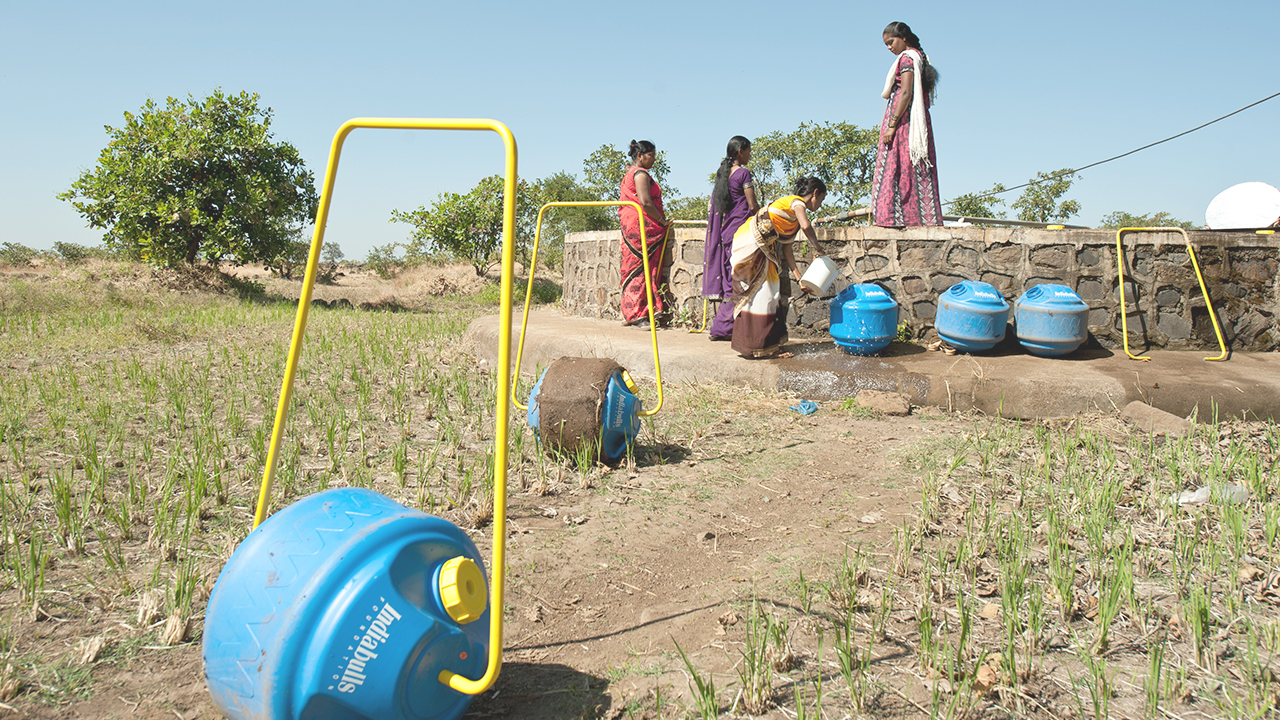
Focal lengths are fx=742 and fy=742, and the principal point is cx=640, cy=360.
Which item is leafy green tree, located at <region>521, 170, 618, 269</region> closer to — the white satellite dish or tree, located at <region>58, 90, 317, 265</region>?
tree, located at <region>58, 90, 317, 265</region>

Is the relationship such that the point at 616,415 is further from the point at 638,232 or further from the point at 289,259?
the point at 289,259

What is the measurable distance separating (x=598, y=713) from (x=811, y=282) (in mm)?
4087

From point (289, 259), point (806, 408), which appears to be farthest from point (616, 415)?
point (289, 259)

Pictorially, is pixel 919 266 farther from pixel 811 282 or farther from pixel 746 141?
pixel 746 141

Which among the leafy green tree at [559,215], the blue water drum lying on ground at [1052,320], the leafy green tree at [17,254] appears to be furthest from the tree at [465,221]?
the blue water drum lying on ground at [1052,320]

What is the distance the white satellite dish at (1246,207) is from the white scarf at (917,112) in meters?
2.89

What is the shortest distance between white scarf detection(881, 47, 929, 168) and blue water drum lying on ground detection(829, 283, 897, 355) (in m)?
1.39

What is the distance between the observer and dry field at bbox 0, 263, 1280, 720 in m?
1.85

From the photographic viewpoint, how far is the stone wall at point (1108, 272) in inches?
223

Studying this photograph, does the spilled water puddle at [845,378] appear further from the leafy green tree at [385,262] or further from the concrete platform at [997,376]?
the leafy green tree at [385,262]

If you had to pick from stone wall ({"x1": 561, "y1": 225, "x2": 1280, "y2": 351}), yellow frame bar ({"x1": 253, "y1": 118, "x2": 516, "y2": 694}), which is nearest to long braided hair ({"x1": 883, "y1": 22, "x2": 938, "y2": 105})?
stone wall ({"x1": 561, "y1": 225, "x2": 1280, "y2": 351})

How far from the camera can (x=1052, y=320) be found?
206 inches

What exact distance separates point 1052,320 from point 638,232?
11.6 feet

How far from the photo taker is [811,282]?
17.7 feet
